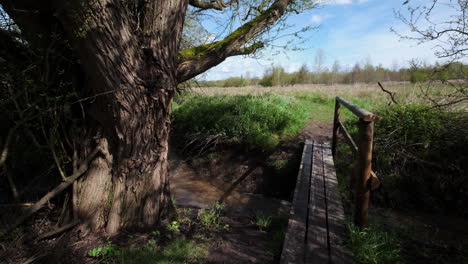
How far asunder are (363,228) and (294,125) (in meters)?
4.80

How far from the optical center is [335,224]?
8.29 feet

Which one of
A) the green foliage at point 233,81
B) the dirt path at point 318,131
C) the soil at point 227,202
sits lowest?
the soil at point 227,202

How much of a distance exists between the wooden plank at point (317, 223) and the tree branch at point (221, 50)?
2274 millimetres

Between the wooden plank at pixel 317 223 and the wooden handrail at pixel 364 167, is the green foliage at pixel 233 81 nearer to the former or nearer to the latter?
the wooden plank at pixel 317 223

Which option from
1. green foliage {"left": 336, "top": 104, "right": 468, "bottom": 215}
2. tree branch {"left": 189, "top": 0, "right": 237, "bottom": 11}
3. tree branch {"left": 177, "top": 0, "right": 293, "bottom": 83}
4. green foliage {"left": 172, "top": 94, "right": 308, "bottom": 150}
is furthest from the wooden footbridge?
tree branch {"left": 189, "top": 0, "right": 237, "bottom": 11}

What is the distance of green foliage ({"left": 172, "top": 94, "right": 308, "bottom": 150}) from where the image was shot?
6483 mm

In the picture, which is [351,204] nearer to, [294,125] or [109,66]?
[294,125]

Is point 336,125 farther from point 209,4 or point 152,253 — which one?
point 152,253

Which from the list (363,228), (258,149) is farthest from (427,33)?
(258,149)

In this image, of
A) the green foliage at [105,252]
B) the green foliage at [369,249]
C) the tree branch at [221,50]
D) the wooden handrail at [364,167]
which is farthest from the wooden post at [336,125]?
the green foliage at [105,252]

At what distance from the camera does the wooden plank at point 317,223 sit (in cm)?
207

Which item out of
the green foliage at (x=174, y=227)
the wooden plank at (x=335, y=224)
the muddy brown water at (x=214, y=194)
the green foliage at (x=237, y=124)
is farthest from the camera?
the green foliage at (x=237, y=124)

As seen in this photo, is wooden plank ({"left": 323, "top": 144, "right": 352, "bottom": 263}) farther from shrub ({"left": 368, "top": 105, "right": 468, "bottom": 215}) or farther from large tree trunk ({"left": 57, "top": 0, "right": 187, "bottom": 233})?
large tree trunk ({"left": 57, "top": 0, "right": 187, "bottom": 233})

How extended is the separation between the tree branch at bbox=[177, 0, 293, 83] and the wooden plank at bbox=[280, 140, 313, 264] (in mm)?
2160
